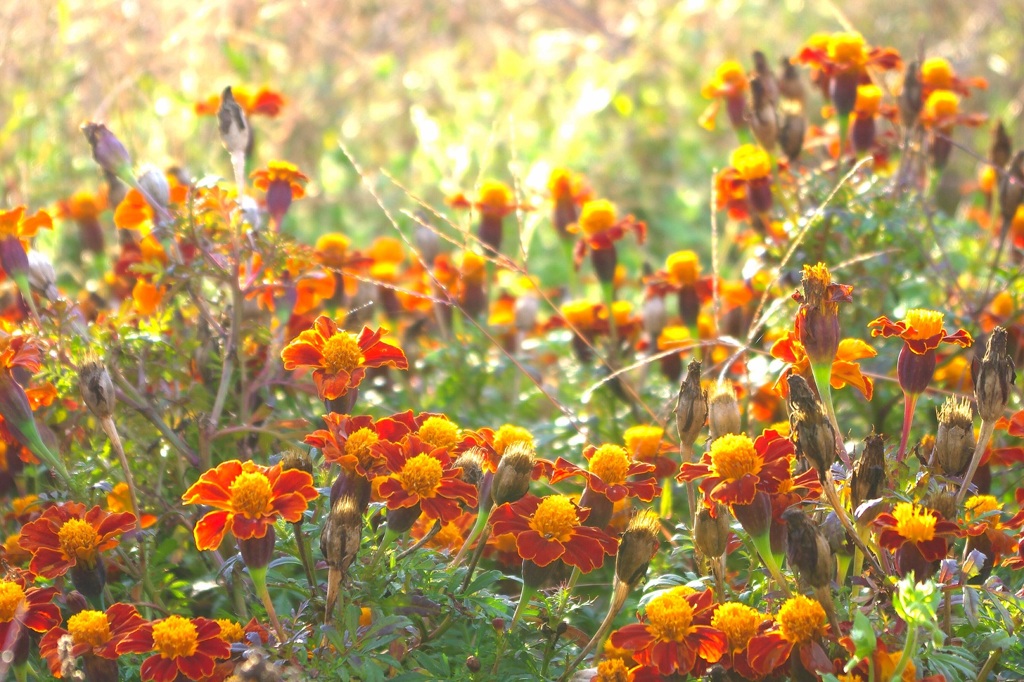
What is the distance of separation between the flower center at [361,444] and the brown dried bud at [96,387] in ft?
1.00

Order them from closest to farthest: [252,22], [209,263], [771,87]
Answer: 1. [209,263]
2. [771,87]
3. [252,22]

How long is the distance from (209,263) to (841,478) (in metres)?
0.91

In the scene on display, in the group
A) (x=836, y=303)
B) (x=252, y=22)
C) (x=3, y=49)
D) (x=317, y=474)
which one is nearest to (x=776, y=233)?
(x=836, y=303)

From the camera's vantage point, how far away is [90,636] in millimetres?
1095

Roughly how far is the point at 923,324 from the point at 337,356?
0.62m

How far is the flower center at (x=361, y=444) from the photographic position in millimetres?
1121

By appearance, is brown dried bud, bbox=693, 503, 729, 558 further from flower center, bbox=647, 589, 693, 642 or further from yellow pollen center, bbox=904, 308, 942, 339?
yellow pollen center, bbox=904, 308, 942, 339

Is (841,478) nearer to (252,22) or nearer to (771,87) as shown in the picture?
(771,87)

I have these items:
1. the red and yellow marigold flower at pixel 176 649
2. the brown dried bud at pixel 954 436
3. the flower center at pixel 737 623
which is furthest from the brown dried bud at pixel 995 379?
the red and yellow marigold flower at pixel 176 649

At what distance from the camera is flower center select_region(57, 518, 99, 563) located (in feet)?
3.89

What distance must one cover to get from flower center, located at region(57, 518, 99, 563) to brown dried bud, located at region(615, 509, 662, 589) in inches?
21.6

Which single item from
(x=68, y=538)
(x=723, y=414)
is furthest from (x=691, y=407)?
(x=68, y=538)

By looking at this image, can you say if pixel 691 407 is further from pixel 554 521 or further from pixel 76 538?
pixel 76 538

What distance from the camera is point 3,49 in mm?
2496
